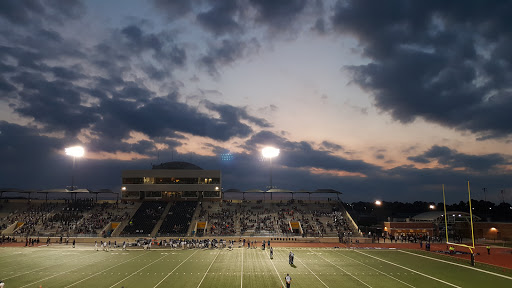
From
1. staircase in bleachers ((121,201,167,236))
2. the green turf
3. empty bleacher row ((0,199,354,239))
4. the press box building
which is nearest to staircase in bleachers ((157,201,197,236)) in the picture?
empty bleacher row ((0,199,354,239))

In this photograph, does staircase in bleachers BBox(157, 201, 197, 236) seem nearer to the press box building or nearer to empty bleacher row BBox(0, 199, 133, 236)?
the press box building

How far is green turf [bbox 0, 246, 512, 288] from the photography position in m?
24.9

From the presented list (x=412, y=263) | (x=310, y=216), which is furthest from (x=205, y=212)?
(x=412, y=263)

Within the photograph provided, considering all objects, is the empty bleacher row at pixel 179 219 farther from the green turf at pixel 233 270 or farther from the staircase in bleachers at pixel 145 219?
the green turf at pixel 233 270

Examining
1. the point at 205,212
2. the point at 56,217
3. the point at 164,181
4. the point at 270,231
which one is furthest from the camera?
the point at 164,181

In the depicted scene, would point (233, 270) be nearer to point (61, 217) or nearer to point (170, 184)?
point (61, 217)

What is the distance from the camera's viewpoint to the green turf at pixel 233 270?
24.9 m

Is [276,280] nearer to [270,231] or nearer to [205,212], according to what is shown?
[270,231]

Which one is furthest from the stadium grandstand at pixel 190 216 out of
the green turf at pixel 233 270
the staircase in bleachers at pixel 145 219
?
the green turf at pixel 233 270

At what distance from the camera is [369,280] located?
85.5 feet

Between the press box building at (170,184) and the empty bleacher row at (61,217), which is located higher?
the press box building at (170,184)

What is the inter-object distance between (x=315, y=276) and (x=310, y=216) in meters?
39.5

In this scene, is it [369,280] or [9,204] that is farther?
[9,204]

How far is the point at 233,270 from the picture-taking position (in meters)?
29.7
